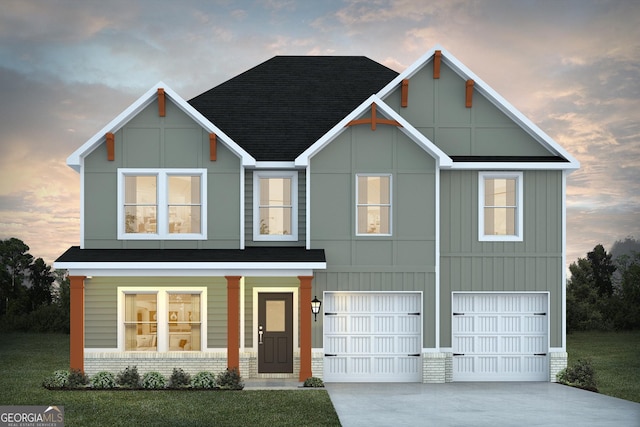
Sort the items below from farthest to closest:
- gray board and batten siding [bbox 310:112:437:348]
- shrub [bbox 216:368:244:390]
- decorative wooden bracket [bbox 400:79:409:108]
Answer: decorative wooden bracket [bbox 400:79:409:108] < gray board and batten siding [bbox 310:112:437:348] < shrub [bbox 216:368:244:390]

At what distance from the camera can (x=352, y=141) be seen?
1983 centimetres

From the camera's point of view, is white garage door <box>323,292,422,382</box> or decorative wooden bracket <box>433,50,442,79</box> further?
decorative wooden bracket <box>433,50,442,79</box>

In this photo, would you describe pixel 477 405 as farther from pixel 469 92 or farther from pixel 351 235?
pixel 469 92

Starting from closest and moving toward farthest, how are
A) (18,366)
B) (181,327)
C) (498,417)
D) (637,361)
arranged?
(498,417)
(181,327)
(18,366)
(637,361)

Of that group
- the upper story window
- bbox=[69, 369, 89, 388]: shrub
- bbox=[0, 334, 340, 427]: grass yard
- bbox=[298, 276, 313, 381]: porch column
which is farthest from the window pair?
the upper story window

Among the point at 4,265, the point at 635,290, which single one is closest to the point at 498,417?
the point at 635,290

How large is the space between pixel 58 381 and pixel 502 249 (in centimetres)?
1224

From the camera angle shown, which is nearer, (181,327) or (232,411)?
(232,411)

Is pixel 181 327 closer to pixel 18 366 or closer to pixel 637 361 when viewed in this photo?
pixel 18 366

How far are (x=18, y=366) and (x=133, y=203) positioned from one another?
8479 millimetres

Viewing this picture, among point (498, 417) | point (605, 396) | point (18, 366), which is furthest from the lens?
point (18, 366)

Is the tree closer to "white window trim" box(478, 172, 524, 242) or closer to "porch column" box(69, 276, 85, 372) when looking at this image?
"white window trim" box(478, 172, 524, 242)

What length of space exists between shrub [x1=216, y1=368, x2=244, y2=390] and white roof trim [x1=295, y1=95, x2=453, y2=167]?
5649mm

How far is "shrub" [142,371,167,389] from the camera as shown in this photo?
61.1ft
